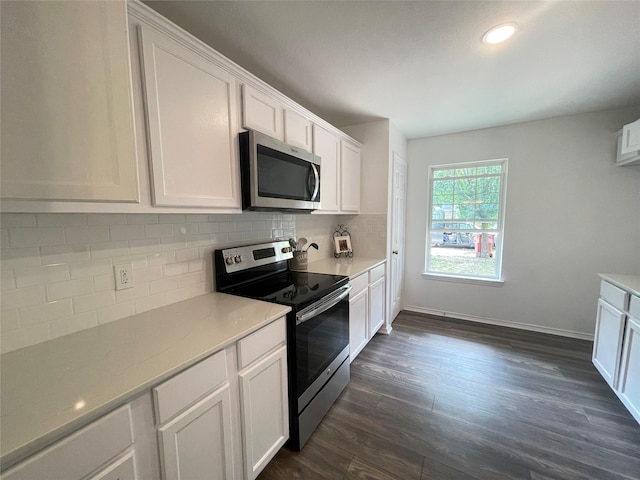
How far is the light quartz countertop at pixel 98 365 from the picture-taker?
625 millimetres

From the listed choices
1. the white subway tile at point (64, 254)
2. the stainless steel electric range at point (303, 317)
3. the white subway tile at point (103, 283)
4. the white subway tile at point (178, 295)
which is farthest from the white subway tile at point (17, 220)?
the stainless steel electric range at point (303, 317)

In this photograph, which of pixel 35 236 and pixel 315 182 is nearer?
pixel 35 236

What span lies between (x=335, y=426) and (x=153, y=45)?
7.70 ft

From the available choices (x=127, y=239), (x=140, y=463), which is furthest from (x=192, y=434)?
(x=127, y=239)

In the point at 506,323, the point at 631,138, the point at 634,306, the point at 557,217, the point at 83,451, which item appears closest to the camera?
the point at 83,451

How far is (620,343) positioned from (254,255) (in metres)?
2.79

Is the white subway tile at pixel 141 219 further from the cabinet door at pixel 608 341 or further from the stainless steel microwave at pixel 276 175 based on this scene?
the cabinet door at pixel 608 341

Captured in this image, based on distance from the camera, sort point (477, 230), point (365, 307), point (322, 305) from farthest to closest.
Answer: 1. point (477, 230)
2. point (365, 307)
3. point (322, 305)

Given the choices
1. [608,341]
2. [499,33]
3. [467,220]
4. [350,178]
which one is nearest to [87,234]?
[350,178]

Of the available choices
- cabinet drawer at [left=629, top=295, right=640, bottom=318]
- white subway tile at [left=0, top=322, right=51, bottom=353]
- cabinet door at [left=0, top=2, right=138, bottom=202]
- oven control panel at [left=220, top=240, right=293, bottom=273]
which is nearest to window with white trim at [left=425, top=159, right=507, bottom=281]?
cabinet drawer at [left=629, top=295, right=640, bottom=318]

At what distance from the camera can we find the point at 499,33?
1456mm

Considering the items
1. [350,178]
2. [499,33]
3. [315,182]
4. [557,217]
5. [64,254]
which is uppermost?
[499,33]

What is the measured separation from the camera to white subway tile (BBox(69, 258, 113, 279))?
1103 millimetres

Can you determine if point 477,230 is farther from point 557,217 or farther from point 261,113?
point 261,113
